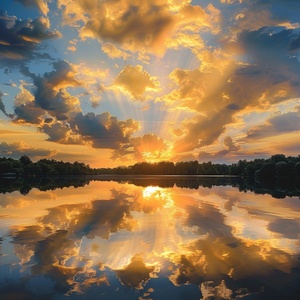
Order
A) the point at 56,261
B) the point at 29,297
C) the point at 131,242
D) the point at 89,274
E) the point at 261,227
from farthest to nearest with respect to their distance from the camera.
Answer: the point at 261,227 < the point at 131,242 < the point at 56,261 < the point at 89,274 < the point at 29,297

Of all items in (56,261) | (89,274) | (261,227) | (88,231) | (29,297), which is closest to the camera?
(29,297)

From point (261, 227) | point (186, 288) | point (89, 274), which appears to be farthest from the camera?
point (261, 227)

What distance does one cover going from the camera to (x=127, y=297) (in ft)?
38.2

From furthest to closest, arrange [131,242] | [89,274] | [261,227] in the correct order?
1. [261,227]
2. [131,242]
3. [89,274]

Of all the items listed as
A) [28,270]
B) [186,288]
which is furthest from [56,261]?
[186,288]

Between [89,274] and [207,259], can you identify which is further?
[207,259]

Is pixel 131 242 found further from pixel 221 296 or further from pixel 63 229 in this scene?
pixel 221 296

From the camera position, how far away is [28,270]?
14.6 m

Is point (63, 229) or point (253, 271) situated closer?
point (253, 271)

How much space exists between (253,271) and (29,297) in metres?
10.0

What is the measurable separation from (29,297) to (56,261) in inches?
176

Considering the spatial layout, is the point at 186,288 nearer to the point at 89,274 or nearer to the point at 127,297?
the point at 127,297

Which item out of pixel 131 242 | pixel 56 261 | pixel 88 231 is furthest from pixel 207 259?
pixel 88 231

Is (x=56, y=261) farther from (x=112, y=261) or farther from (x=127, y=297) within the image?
(x=127, y=297)
